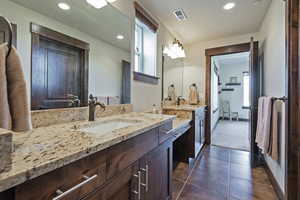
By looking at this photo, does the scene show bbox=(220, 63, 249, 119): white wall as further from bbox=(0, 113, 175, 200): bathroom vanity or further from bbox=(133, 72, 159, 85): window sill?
bbox=(0, 113, 175, 200): bathroom vanity

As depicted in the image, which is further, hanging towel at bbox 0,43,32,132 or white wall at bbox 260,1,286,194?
white wall at bbox 260,1,286,194

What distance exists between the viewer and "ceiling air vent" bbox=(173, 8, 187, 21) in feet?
7.51

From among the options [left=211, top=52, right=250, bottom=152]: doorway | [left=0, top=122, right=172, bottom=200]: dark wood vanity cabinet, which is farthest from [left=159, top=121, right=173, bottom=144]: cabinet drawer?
[left=211, top=52, right=250, bottom=152]: doorway

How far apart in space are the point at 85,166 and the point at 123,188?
355mm

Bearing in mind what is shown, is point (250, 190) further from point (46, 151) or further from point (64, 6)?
point (64, 6)

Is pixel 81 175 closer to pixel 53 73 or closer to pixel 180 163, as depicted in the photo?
pixel 53 73

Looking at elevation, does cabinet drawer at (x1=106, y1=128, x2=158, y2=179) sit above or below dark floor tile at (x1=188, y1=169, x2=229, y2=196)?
above

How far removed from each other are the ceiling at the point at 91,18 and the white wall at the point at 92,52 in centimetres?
4

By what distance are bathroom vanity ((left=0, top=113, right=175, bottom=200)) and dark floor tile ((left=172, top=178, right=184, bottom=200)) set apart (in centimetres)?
54

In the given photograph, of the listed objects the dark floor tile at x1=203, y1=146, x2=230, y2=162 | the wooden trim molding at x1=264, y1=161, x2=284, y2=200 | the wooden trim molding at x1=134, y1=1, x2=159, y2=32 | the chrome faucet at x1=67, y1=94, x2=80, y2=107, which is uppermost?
the wooden trim molding at x1=134, y1=1, x2=159, y2=32

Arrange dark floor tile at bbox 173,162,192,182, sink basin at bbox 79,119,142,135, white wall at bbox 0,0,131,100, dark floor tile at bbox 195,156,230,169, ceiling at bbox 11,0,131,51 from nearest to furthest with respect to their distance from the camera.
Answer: white wall at bbox 0,0,131,100
ceiling at bbox 11,0,131,51
sink basin at bbox 79,119,142,135
dark floor tile at bbox 173,162,192,182
dark floor tile at bbox 195,156,230,169

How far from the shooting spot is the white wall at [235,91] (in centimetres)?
698

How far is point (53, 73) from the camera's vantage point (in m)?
1.10

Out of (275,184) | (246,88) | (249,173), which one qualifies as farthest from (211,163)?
(246,88)
